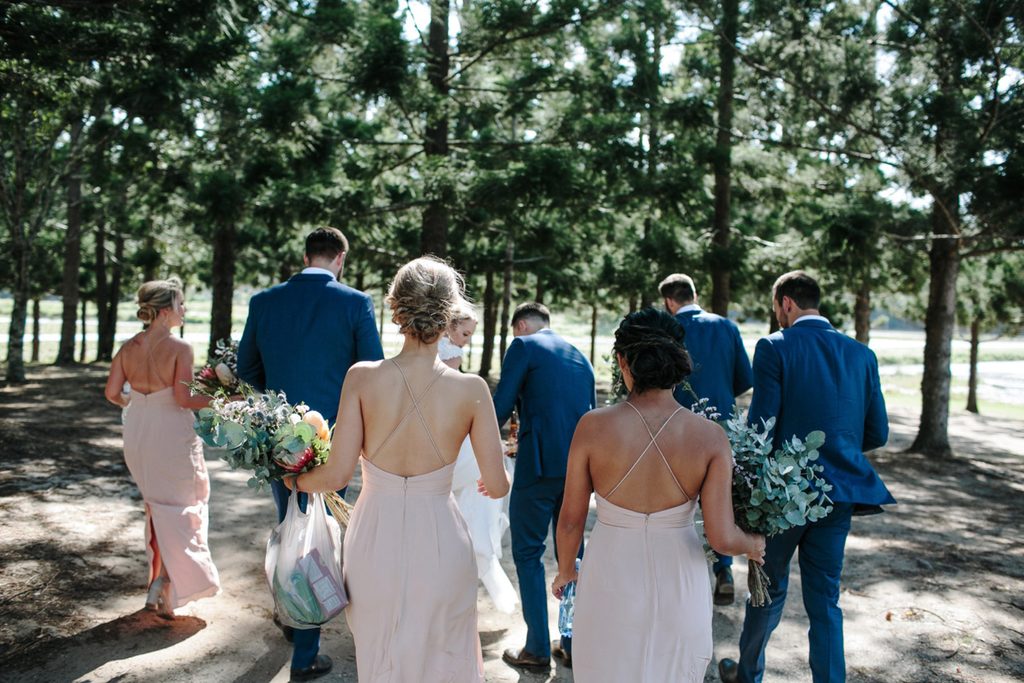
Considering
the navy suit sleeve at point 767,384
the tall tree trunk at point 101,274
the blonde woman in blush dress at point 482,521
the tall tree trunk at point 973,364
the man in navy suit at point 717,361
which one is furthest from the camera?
the tall tree trunk at point 101,274

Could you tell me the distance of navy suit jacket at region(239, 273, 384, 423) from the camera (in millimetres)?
4668

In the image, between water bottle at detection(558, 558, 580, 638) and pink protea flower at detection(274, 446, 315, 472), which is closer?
pink protea flower at detection(274, 446, 315, 472)

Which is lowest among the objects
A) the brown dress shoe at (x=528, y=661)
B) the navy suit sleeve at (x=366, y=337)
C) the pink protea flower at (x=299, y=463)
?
the brown dress shoe at (x=528, y=661)

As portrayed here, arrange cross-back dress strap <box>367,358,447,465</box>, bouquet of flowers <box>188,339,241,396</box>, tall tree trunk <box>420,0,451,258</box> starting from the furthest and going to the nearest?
1. tall tree trunk <box>420,0,451,258</box>
2. bouquet of flowers <box>188,339,241,396</box>
3. cross-back dress strap <box>367,358,447,465</box>

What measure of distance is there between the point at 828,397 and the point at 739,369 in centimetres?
194

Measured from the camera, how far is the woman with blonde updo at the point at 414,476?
3.20 m

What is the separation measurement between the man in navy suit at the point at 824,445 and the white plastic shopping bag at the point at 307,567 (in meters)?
2.20

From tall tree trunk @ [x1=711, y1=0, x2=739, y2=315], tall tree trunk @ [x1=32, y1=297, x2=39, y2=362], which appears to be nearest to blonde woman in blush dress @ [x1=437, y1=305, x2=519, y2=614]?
tall tree trunk @ [x1=711, y1=0, x2=739, y2=315]

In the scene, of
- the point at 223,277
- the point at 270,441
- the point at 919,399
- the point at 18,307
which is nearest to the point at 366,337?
the point at 270,441

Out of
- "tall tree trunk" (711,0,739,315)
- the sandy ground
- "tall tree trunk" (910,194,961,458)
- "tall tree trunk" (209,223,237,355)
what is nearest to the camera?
the sandy ground

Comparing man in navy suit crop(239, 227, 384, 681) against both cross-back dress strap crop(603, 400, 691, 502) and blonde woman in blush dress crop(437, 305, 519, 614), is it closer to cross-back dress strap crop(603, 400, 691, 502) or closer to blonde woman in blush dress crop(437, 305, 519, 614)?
blonde woman in blush dress crop(437, 305, 519, 614)

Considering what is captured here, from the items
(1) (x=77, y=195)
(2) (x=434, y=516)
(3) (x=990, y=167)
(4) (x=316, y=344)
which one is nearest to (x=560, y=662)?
(2) (x=434, y=516)

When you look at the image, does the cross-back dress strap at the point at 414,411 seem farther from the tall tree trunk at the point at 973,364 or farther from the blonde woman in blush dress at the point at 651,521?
the tall tree trunk at the point at 973,364

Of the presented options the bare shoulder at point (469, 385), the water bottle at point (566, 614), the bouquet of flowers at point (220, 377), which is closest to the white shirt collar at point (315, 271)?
the bouquet of flowers at point (220, 377)
